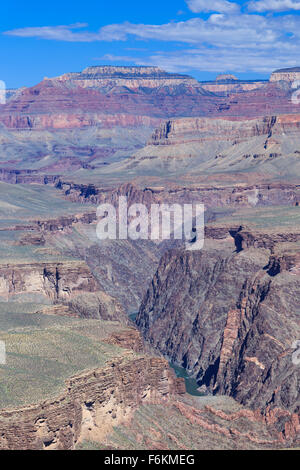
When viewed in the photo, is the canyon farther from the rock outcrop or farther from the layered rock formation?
the layered rock formation

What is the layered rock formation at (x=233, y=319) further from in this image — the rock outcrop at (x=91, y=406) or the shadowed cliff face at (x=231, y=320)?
the rock outcrop at (x=91, y=406)

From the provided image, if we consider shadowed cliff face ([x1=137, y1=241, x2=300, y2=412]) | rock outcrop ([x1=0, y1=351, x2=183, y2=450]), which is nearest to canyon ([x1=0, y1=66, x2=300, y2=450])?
rock outcrop ([x1=0, y1=351, x2=183, y2=450])

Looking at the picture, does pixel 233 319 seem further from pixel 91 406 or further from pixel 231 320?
pixel 91 406

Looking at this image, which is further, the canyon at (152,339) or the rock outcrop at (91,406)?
the canyon at (152,339)

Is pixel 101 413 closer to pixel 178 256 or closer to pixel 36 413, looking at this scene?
pixel 36 413

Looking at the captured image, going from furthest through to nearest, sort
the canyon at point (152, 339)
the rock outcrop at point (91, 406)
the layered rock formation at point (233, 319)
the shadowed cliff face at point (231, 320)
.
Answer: the shadowed cliff face at point (231, 320) → the layered rock formation at point (233, 319) → the canyon at point (152, 339) → the rock outcrop at point (91, 406)

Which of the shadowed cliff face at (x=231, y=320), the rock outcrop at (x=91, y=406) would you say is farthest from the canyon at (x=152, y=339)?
the shadowed cliff face at (x=231, y=320)

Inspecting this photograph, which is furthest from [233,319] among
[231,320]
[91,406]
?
[91,406]

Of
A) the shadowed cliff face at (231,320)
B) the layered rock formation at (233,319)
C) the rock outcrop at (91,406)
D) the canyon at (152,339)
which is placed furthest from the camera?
the shadowed cliff face at (231,320)
